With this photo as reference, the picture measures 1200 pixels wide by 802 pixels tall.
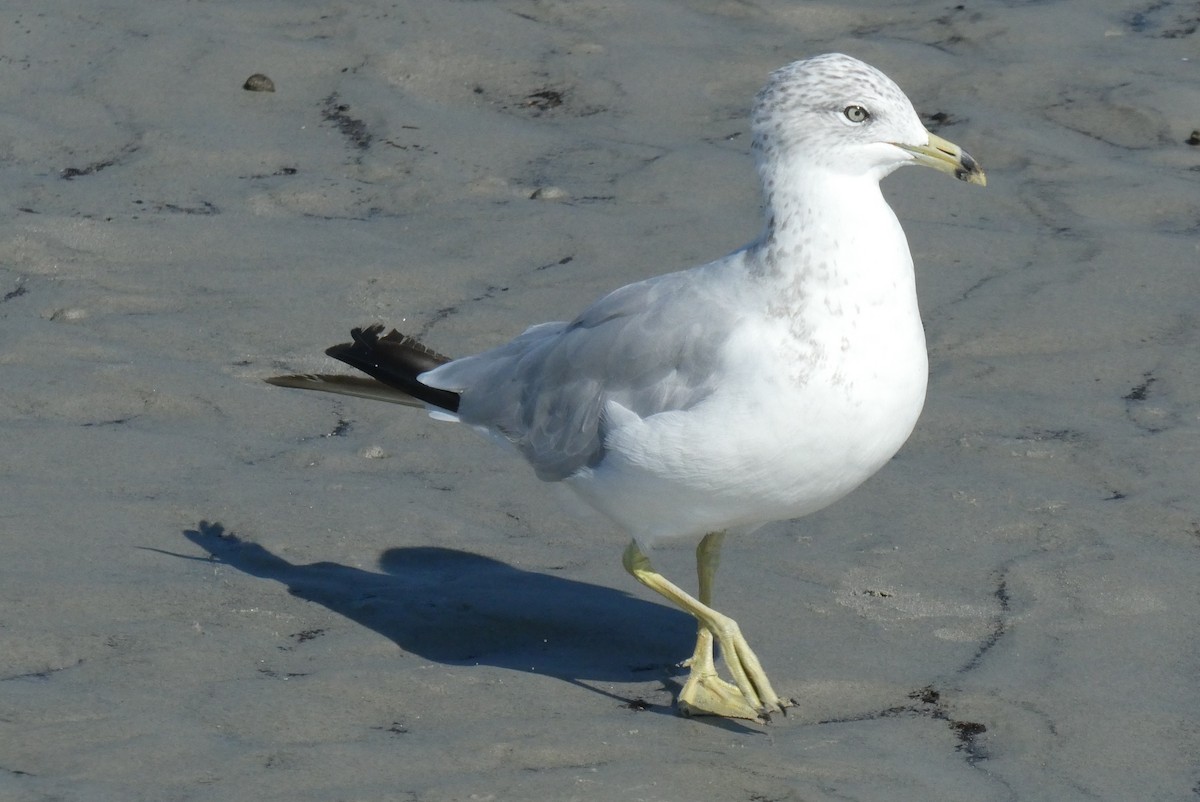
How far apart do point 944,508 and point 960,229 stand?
6.46 feet

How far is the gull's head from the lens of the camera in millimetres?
4012

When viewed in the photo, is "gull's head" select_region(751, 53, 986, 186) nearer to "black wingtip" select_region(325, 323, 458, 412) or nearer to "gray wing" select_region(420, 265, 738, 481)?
"gray wing" select_region(420, 265, 738, 481)

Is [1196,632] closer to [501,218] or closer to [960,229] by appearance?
[960,229]

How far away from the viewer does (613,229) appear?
21.9 feet

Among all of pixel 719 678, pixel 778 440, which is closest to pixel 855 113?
pixel 778 440

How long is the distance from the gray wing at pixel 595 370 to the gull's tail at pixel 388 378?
0.14ft

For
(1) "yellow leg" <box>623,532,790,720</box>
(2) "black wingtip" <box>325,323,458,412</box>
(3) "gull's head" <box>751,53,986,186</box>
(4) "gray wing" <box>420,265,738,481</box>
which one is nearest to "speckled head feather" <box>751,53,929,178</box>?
(3) "gull's head" <box>751,53,986,186</box>

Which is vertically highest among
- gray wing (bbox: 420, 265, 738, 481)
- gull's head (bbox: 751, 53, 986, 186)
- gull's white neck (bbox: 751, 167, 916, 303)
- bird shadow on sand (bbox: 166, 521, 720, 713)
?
gull's head (bbox: 751, 53, 986, 186)

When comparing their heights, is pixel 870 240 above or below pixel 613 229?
Result: above

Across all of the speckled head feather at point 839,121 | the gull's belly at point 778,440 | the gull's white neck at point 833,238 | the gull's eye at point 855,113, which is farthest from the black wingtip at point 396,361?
the gull's eye at point 855,113

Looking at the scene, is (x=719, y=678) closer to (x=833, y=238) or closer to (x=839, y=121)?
(x=833, y=238)

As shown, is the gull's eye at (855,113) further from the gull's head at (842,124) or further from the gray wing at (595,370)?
the gray wing at (595,370)

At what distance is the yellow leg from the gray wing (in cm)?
48

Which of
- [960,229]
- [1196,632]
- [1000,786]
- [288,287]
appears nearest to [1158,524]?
[1196,632]
